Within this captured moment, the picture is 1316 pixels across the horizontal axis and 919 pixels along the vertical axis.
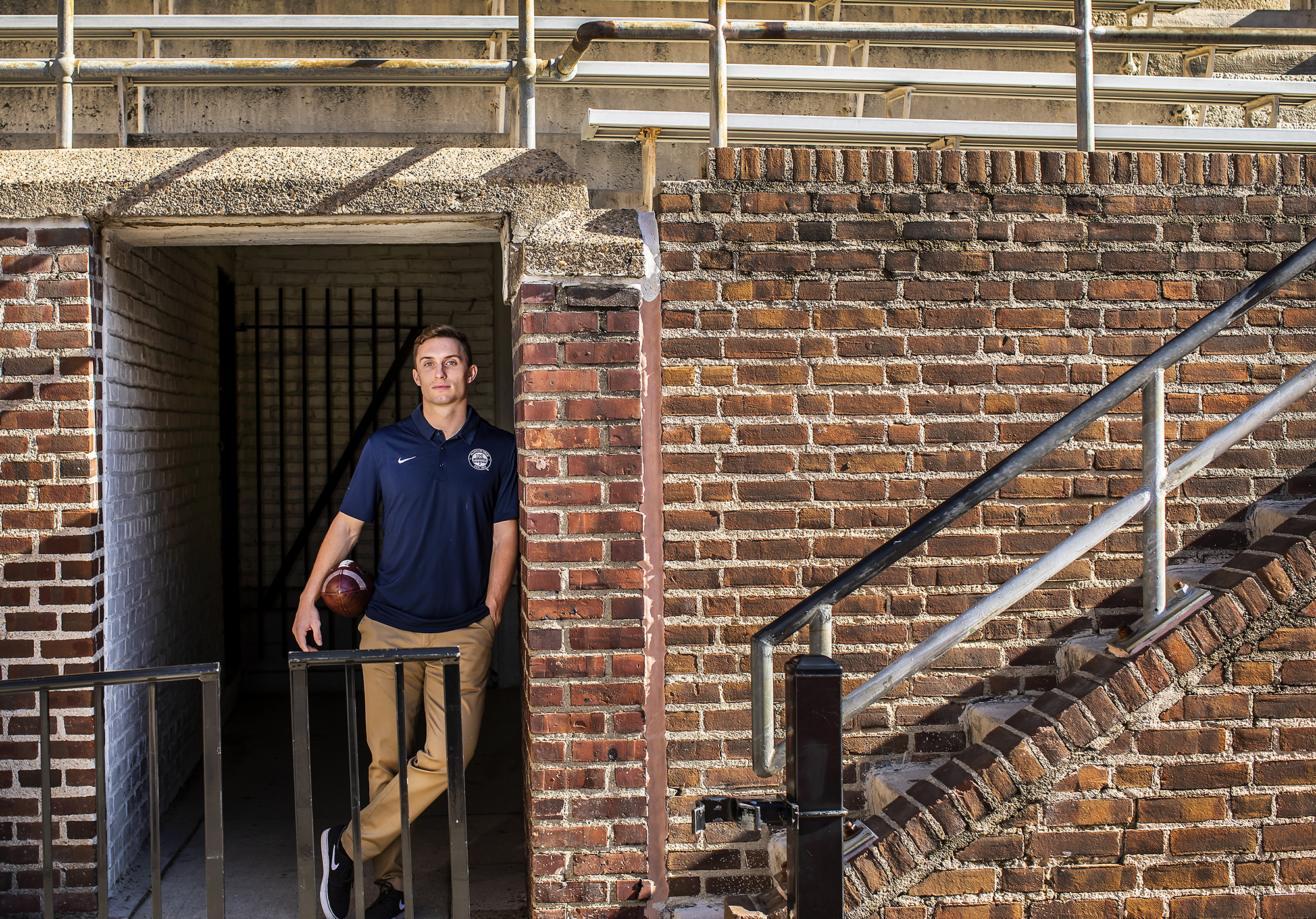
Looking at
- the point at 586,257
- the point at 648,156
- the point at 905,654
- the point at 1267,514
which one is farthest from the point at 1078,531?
the point at 648,156

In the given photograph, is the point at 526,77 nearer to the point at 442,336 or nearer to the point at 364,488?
the point at 442,336

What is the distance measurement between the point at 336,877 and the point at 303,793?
976 mm

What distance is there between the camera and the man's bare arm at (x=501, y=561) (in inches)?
129

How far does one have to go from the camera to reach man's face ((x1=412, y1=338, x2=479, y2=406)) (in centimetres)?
335

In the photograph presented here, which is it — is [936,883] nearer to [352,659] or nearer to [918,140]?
[352,659]

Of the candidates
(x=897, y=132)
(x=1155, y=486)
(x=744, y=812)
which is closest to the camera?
(x=744, y=812)

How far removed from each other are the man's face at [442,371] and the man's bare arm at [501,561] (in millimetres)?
506

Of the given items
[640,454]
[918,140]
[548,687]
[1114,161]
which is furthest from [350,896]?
[918,140]

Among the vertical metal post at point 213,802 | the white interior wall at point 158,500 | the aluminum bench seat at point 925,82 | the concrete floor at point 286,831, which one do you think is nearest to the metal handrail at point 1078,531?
the vertical metal post at point 213,802

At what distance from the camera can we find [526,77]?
3242 mm

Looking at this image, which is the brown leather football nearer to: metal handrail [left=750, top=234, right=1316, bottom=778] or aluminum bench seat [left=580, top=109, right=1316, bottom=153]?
metal handrail [left=750, top=234, right=1316, bottom=778]

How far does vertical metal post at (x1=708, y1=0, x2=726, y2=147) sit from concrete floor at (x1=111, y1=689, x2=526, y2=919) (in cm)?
285

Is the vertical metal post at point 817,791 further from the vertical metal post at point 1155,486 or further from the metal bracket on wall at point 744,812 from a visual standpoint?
the vertical metal post at point 1155,486

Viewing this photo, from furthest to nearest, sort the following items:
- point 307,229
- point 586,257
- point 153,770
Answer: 1. point 307,229
2. point 586,257
3. point 153,770
